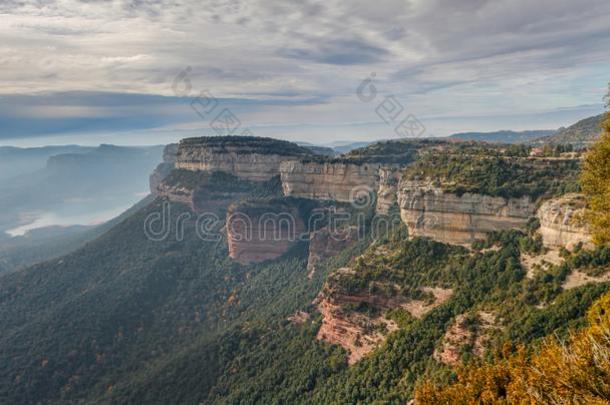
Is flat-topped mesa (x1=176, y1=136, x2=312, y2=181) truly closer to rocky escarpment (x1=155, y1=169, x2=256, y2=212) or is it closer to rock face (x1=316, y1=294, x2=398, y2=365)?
rocky escarpment (x1=155, y1=169, x2=256, y2=212)

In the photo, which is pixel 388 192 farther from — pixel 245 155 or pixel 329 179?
pixel 245 155

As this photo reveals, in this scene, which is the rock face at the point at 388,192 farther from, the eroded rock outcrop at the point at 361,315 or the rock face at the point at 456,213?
the eroded rock outcrop at the point at 361,315

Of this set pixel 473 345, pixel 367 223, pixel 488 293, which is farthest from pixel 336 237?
pixel 473 345

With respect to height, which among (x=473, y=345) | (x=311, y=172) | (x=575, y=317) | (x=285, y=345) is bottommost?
(x=285, y=345)

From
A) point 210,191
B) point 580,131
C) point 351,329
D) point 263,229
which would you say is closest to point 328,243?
point 263,229

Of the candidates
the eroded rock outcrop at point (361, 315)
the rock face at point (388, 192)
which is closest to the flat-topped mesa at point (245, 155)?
the rock face at point (388, 192)

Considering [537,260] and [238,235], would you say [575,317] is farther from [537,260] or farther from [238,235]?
[238,235]
